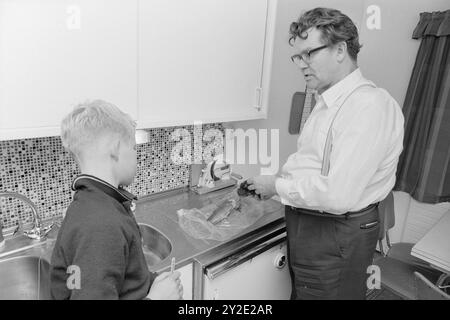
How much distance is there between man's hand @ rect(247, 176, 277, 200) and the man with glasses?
2cm

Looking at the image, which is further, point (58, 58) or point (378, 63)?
point (378, 63)

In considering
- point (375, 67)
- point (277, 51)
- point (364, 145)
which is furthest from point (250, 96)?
point (375, 67)

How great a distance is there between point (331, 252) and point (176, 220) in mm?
677

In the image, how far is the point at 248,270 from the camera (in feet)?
4.33

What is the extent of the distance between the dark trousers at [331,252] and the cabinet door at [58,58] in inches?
33.1

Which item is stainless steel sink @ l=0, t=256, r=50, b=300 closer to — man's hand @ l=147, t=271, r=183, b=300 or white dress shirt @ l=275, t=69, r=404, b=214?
man's hand @ l=147, t=271, r=183, b=300

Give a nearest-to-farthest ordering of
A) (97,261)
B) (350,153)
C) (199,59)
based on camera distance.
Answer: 1. (97,261)
2. (350,153)
3. (199,59)

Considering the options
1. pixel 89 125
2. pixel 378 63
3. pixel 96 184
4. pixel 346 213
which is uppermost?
pixel 378 63

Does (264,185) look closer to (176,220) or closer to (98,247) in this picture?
(176,220)

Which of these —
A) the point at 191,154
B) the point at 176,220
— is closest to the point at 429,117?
the point at 191,154

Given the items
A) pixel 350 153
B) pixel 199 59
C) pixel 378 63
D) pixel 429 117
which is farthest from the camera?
pixel 378 63
